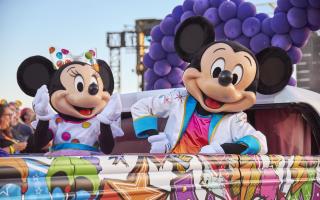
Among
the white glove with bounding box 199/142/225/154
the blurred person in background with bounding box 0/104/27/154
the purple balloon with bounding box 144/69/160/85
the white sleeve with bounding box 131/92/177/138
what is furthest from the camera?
the purple balloon with bounding box 144/69/160/85

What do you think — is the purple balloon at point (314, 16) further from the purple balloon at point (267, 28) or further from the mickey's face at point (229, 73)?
the mickey's face at point (229, 73)

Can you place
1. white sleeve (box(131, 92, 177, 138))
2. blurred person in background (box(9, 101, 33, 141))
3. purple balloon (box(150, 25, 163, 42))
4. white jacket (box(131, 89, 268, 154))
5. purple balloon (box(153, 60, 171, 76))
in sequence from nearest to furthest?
1. white jacket (box(131, 89, 268, 154))
2. white sleeve (box(131, 92, 177, 138))
3. blurred person in background (box(9, 101, 33, 141))
4. purple balloon (box(153, 60, 171, 76))
5. purple balloon (box(150, 25, 163, 42))

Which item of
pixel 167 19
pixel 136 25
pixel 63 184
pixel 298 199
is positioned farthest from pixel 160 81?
pixel 136 25

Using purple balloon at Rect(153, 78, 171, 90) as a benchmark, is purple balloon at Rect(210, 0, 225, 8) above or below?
above

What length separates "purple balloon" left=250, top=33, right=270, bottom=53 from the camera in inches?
259

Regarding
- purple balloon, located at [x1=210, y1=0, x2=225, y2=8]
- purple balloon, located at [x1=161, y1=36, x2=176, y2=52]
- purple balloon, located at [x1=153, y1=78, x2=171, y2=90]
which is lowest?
purple balloon, located at [x1=153, y1=78, x2=171, y2=90]

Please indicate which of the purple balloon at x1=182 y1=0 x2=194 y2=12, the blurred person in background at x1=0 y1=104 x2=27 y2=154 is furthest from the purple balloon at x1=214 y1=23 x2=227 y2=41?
the blurred person in background at x1=0 y1=104 x2=27 y2=154

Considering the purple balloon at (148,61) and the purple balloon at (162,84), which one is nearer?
the purple balloon at (162,84)

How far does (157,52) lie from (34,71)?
4.22 m

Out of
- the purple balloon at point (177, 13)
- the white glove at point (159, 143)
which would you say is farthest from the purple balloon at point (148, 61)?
the white glove at point (159, 143)

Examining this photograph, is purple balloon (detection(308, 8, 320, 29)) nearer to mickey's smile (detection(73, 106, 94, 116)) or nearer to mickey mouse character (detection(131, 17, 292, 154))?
mickey mouse character (detection(131, 17, 292, 154))

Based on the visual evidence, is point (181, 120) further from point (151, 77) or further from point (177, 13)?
point (151, 77)

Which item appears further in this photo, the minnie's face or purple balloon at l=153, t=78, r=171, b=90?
purple balloon at l=153, t=78, r=171, b=90

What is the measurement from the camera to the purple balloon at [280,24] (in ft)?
21.5
